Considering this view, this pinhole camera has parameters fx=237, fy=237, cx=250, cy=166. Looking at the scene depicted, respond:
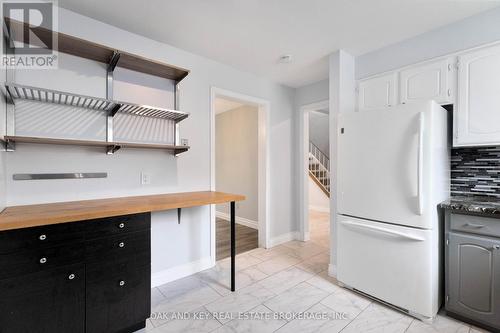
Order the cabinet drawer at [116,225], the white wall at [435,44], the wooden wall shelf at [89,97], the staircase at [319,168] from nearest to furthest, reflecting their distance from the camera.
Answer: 1. the cabinet drawer at [116,225]
2. the wooden wall shelf at [89,97]
3. the white wall at [435,44]
4. the staircase at [319,168]

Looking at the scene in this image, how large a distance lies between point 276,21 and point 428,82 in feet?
4.92

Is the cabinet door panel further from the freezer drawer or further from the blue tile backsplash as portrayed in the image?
the blue tile backsplash

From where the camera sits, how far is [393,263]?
1.96 m

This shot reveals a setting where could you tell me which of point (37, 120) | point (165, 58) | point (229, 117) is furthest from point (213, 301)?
point (229, 117)

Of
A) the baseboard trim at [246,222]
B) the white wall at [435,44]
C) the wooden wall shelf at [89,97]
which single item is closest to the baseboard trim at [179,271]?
the wooden wall shelf at [89,97]

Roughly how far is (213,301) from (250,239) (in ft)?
5.76

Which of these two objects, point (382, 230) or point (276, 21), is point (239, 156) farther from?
point (382, 230)

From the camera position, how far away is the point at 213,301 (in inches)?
83.5

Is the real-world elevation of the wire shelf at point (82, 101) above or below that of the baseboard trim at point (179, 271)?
above

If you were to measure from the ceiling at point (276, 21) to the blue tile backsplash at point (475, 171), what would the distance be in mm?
1182

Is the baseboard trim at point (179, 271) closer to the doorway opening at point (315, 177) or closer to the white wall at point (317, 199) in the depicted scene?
the doorway opening at point (315, 177)

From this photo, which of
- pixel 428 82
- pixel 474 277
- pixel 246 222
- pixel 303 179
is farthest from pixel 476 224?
pixel 246 222

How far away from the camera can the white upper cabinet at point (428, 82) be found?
2076 millimetres

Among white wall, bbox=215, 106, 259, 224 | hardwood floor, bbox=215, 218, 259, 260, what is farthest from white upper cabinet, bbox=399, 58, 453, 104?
hardwood floor, bbox=215, 218, 259, 260
